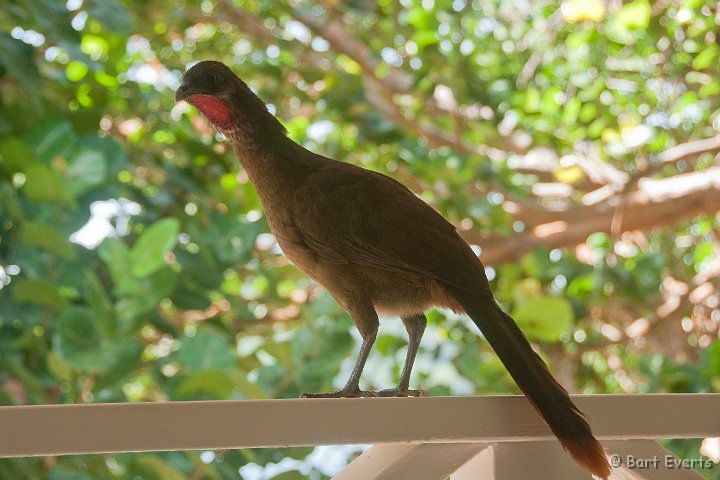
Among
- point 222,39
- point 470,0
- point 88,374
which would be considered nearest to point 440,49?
point 470,0

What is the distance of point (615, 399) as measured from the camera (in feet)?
3.05

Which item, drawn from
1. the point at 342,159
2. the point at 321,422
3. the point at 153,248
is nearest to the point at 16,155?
the point at 153,248

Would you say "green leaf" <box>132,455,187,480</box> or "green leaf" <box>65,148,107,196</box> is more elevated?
"green leaf" <box>65,148,107,196</box>

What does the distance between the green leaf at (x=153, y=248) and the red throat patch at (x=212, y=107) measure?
42 cm

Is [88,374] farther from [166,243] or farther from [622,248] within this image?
[622,248]

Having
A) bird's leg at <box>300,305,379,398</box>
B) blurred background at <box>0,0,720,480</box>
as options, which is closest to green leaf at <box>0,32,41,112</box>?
blurred background at <box>0,0,720,480</box>

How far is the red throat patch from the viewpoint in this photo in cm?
118

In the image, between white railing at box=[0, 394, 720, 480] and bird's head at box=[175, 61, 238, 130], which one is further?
bird's head at box=[175, 61, 238, 130]

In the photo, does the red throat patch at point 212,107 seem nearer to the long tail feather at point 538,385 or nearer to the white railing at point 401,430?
the long tail feather at point 538,385

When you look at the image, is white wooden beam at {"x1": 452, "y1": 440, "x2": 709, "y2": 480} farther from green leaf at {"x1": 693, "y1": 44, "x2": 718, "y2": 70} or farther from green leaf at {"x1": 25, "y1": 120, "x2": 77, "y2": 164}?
green leaf at {"x1": 693, "y1": 44, "x2": 718, "y2": 70}

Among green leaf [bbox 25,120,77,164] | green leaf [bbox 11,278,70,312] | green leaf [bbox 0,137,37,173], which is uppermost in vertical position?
green leaf [bbox 25,120,77,164]

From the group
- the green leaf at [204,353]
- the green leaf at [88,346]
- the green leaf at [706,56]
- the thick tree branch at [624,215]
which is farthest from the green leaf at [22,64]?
the green leaf at [706,56]

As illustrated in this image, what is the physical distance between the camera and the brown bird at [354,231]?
1110 mm

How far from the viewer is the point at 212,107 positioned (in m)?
1.20
